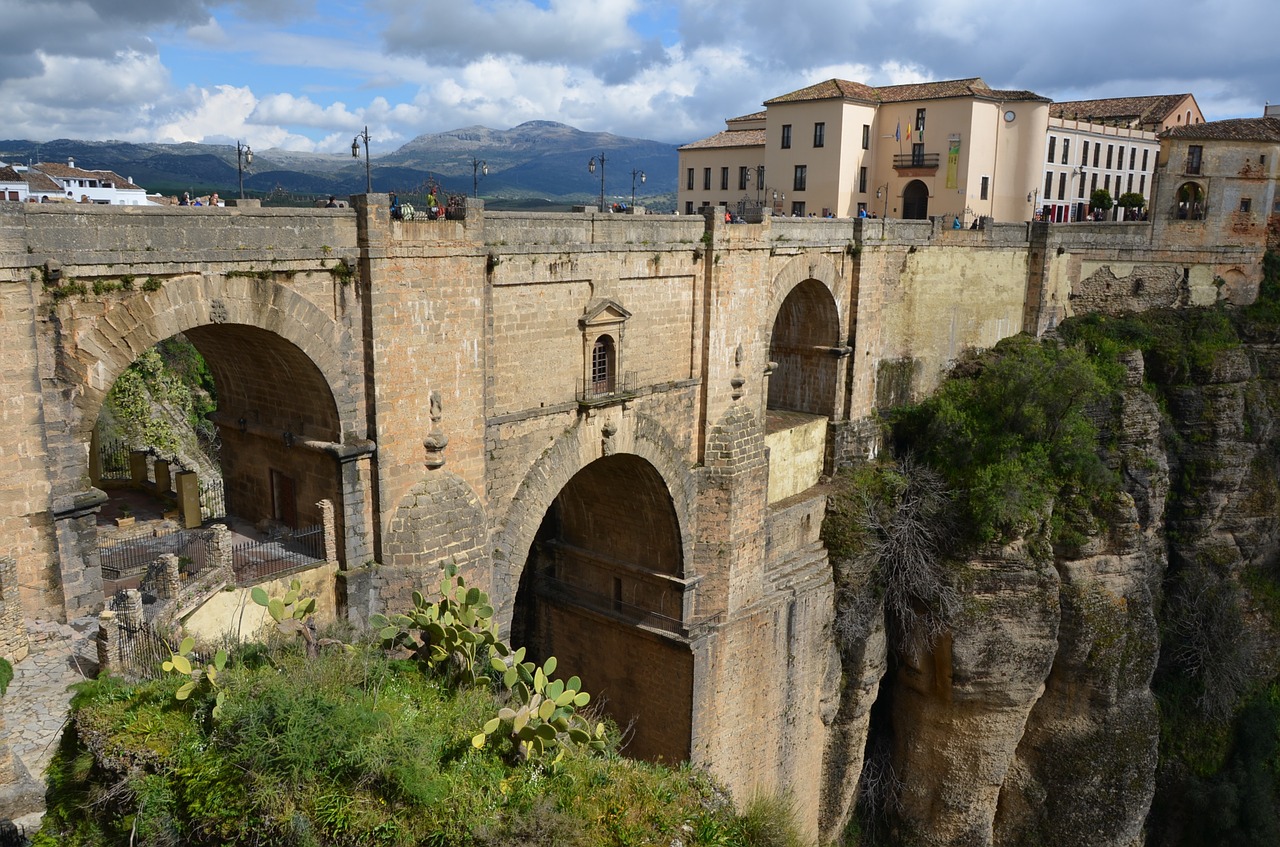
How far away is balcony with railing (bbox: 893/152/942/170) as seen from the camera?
3550cm

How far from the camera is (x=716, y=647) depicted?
19.5 m

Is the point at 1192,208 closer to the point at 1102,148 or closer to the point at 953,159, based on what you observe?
the point at 953,159

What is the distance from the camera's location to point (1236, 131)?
103 ft

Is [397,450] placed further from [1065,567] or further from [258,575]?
[1065,567]

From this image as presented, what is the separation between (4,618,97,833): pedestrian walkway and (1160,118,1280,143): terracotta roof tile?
110 feet

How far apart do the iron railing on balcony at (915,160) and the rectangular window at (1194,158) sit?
7810mm

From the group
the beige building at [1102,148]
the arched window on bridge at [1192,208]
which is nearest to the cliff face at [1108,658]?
the arched window on bridge at [1192,208]

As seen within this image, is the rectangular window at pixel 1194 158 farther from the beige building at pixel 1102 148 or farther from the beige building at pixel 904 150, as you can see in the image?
the beige building at pixel 904 150

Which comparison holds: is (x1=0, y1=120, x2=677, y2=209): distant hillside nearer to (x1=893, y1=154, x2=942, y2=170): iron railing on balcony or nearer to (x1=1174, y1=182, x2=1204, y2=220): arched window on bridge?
(x1=893, y1=154, x2=942, y2=170): iron railing on balcony

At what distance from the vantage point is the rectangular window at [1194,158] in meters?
31.5

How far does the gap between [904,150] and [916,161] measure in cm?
79

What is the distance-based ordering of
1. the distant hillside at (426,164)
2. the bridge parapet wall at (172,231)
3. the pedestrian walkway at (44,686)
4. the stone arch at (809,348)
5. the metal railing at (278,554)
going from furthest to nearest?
the distant hillside at (426,164), the stone arch at (809,348), the metal railing at (278,554), the bridge parapet wall at (172,231), the pedestrian walkway at (44,686)

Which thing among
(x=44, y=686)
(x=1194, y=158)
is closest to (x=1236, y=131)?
(x=1194, y=158)

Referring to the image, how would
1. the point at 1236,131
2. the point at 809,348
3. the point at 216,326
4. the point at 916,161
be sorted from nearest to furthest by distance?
the point at 216,326 < the point at 809,348 < the point at 1236,131 < the point at 916,161
